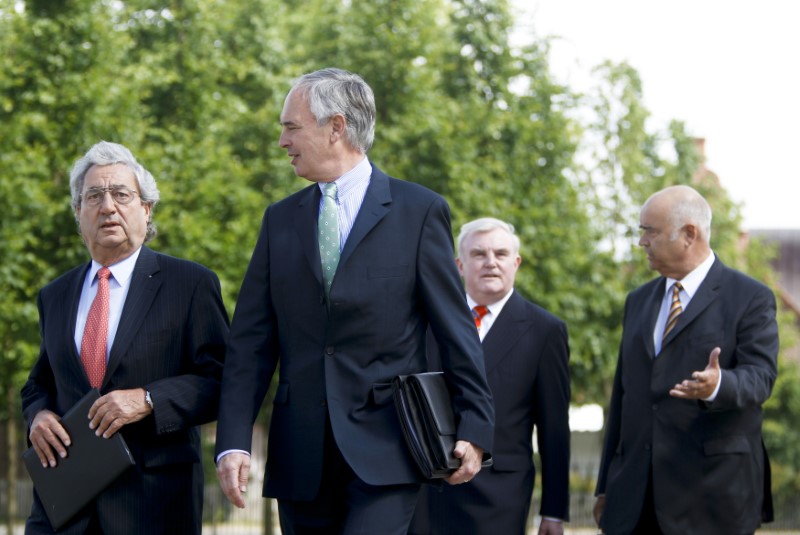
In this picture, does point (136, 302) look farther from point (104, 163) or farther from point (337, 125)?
point (337, 125)

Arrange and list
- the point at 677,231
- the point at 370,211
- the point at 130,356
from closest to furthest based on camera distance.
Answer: the point at 370,211 → the point at 130,356 → the point at 677,231

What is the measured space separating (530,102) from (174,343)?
2072 cm

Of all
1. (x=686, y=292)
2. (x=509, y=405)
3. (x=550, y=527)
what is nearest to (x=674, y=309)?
(x=686, y=292)

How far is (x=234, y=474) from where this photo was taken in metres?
4.75

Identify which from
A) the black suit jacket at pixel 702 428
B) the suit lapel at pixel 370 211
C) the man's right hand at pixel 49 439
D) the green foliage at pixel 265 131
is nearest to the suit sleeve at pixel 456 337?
the suit lapel at pixel 370 211

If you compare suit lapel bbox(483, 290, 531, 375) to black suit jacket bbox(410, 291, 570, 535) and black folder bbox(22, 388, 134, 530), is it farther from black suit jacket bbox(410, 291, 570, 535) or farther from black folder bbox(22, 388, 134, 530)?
black folder bbox(22, 388, 134, 530)

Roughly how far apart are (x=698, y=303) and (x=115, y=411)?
3.33 metres

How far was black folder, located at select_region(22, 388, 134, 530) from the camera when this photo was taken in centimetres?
535

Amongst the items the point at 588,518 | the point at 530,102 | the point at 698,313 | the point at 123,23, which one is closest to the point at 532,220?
the point at 530,102

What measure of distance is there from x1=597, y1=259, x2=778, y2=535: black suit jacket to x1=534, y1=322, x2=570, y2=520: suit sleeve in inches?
14.1

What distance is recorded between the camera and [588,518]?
35.0m

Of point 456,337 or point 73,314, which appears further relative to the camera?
point 73,314

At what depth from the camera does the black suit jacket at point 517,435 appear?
22.5 feet

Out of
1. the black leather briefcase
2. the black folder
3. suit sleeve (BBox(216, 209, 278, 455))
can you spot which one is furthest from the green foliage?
the black leather briefcase
